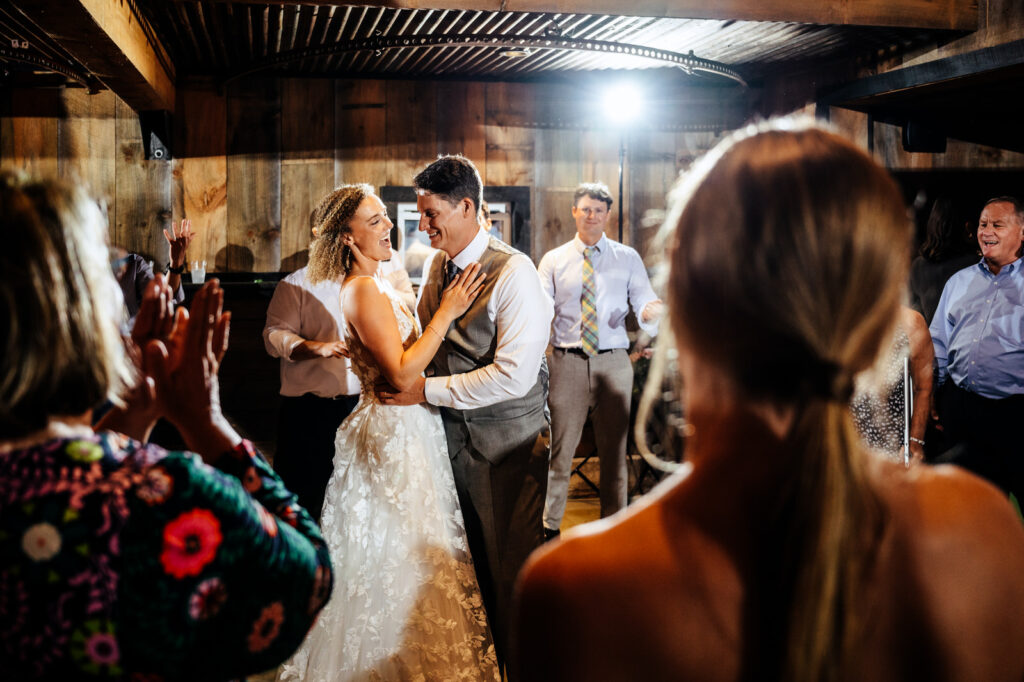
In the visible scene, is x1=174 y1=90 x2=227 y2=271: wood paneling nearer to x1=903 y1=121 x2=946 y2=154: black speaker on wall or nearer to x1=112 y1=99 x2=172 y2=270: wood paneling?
x1=112 y1=99 x2=172 y2=270: wood paneling

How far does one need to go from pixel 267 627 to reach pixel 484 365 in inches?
70.8

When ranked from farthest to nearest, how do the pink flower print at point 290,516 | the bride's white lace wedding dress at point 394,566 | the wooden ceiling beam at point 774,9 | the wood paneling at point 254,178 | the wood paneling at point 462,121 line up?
the wood paneling at point 462,121 → the wood paneling at point 254,178 → the wooden ceiling beam at point 774,9 → the bride's white lace wedding dress at point 394,566 → the pink flower print at point 290,516

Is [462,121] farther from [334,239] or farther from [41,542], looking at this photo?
[41,542]

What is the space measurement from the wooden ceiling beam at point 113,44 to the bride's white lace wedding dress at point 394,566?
4.82ft

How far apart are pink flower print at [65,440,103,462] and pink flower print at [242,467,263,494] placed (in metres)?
0.22

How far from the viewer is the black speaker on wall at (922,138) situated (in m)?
4.77

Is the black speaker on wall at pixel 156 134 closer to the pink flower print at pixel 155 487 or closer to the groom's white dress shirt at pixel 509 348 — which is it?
the groom's white dress shirt at pixel 509 348

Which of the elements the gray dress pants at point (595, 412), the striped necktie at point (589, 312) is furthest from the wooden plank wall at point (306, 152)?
the gray dress pants at point (595, 412)

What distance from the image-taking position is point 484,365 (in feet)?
8.93

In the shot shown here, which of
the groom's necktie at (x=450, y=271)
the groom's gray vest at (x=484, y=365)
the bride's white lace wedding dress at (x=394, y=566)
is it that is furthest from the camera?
the groom's necktie at (x=450, y=271)

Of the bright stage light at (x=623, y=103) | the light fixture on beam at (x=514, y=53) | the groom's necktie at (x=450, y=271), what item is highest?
the light fixture on beam at (x=514, y=53)

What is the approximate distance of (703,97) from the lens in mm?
5625

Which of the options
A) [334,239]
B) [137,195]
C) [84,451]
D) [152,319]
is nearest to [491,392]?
[334,239]

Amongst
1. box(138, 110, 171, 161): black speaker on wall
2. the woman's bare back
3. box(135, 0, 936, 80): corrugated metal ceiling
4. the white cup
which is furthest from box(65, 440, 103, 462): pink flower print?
box(138, 110, 171, 161): black speaker on wall
